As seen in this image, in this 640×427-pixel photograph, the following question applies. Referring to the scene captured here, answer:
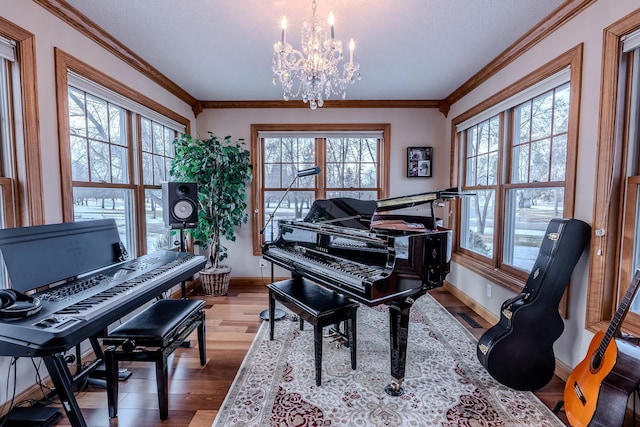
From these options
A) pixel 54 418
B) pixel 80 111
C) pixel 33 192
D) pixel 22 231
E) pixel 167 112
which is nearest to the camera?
pixel 22 231

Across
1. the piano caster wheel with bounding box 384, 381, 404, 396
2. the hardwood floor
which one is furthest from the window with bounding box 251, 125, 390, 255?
the piano caster wheel with bounding box 384, 381, 404, 396

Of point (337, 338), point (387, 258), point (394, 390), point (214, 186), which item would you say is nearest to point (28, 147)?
point (214, 186)

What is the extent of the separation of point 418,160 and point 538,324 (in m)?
2.51

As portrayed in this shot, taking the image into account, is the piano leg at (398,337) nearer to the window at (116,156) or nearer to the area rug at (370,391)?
the area rug at (370,391)

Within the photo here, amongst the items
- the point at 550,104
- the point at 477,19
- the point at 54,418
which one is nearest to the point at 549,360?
the point at 550,104

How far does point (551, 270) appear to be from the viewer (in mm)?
1866

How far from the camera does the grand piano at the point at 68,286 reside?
1174mm

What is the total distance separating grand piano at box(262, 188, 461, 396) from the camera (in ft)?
5.74

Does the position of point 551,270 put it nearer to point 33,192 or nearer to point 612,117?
point 612,117

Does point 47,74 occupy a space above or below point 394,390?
above

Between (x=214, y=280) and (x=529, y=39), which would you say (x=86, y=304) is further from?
(x=529, y=39)

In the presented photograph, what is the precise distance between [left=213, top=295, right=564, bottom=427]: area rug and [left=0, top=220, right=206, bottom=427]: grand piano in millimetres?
834

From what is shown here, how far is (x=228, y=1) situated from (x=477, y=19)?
1.72 meters

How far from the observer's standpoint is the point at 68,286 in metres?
1.65
